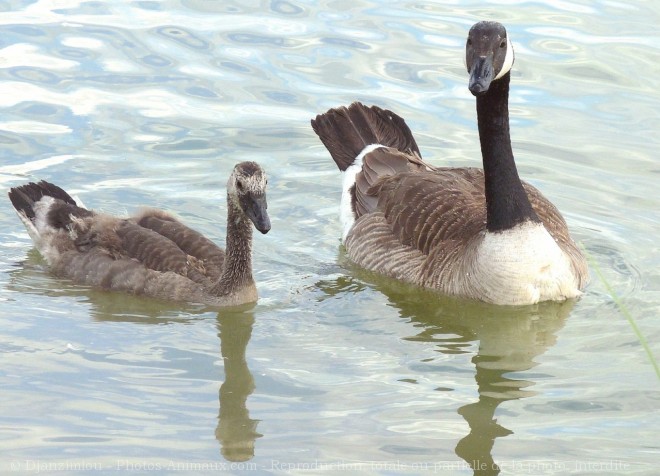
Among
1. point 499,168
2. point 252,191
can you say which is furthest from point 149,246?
point 499,168

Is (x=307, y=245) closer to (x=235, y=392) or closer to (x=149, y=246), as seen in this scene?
(x=149, y=246)

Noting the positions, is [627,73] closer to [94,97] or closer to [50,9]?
[94,97]

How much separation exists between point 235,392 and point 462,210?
4035 millimetres

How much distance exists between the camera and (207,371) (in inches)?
408

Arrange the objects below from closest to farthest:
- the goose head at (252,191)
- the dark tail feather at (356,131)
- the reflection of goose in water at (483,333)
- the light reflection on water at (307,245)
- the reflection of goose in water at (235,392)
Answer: the reflection of goose in water at (235,392) → the light reflection on water at (307,245) → the reflection of goose in water at (483,333) → the goose head at (252,191) → the dark tail feather at (356,131)

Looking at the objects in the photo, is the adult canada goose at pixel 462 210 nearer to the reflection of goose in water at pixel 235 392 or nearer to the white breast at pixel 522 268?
the white breast at pixel 522 268

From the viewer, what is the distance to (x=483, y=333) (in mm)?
11547

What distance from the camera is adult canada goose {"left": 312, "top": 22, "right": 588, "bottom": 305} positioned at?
11.9m

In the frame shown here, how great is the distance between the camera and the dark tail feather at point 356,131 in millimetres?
14797

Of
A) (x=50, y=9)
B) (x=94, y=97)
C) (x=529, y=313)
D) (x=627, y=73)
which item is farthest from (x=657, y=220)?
(x=50, y=9)

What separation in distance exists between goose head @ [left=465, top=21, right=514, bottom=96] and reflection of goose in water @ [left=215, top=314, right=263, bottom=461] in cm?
309

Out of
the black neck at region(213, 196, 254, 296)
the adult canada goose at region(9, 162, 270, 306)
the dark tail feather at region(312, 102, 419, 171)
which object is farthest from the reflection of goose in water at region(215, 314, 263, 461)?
the dark tail feather at region(312, 102, 419, 171)

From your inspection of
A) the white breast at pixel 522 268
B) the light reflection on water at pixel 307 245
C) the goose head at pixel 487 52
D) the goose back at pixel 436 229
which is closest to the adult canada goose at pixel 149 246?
the light reflection on water at pixel 307 245

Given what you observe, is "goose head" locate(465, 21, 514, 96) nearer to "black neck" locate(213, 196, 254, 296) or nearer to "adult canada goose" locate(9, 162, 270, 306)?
"adult canada goose" locate(9, 162, 270, 306)
